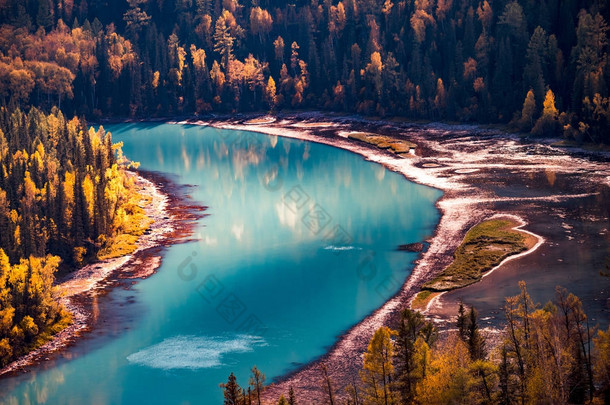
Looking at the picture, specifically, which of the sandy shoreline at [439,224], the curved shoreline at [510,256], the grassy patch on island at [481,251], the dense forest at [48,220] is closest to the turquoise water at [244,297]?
the sandy shoreline at [439,224]

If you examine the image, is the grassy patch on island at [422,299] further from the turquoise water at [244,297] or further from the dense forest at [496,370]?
the dense forest at [496,370]

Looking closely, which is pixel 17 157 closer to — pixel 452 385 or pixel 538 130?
pixel 452 385

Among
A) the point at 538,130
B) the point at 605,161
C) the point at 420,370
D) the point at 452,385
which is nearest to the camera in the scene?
the point at 452,385

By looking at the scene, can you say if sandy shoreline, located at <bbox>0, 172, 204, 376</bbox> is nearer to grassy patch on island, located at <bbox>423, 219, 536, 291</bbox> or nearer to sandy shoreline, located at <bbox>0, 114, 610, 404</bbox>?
sandy shoreline, located at <bbox>0, 114, 610, 404</bbox>

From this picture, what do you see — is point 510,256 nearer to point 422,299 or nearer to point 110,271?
point 422,299

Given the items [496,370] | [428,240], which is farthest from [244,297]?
[496,370]

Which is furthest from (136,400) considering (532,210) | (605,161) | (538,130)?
(538,130)

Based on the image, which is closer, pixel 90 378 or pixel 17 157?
pixel 90 378

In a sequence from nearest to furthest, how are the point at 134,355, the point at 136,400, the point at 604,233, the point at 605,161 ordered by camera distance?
1. the point at 136,400
2. the point at 134,355
3. the point at 604,233
4. the point at 605,161
